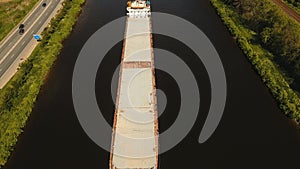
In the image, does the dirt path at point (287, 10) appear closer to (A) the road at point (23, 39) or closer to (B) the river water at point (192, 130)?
(B) the river water at point (192, 130)

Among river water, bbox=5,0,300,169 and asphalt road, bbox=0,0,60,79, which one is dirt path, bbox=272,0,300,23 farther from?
asphalt road, bbox=0,0,60,79

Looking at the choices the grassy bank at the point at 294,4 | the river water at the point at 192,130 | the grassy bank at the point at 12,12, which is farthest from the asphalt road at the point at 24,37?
the grassy bank at the point at 294,4

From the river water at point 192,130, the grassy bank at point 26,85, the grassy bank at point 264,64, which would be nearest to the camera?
the river water at point 192,130

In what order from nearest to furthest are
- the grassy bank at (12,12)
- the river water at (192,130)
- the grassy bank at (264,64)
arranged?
the river water at (192,130) < the grassy bank at (264,64) < the grassy bank at (12,12)

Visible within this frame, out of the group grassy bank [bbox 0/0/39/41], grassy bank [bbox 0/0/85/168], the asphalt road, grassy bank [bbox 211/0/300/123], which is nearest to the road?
the asphalt road

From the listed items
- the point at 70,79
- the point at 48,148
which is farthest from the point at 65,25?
the point at 48,148

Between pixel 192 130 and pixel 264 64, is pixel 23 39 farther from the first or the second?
pixel 264 64
